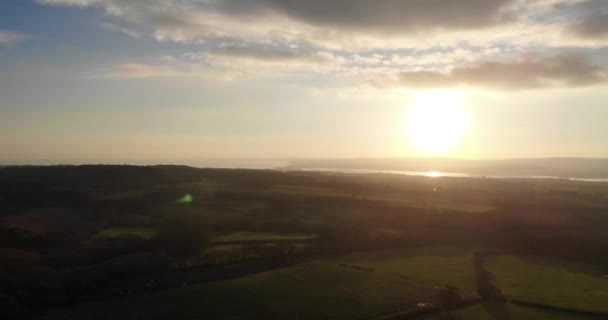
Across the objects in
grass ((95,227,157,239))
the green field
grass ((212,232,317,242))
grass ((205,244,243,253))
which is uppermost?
grass ((95,227,157,239))

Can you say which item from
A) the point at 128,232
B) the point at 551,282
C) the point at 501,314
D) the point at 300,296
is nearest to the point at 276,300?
the point at 300,296

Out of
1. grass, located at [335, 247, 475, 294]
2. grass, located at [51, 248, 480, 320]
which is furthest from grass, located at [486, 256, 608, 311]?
grass, located at [51, 248, 480, 320]

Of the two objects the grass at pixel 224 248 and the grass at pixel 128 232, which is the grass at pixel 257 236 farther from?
the grass at pixel 128 232

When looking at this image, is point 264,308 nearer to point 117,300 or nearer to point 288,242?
point 117,300

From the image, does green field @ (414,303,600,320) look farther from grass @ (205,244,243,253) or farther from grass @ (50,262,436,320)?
grass @ (205,244,243,253)

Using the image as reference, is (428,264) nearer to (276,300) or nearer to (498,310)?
(498,310)

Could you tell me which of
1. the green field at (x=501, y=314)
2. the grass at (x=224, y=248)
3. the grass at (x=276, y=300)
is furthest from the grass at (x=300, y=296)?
the grass at (x=224, y=248)

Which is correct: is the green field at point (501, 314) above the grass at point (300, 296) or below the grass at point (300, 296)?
below
